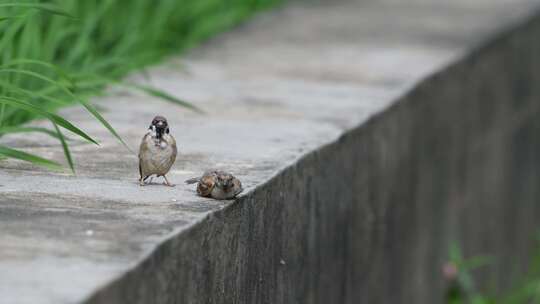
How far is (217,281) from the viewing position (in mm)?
2756

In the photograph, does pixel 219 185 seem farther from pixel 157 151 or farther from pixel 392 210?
pixel 392 210

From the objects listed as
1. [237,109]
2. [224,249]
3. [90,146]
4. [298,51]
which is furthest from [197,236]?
[298,51]

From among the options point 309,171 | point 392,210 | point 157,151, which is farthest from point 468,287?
point 157,151

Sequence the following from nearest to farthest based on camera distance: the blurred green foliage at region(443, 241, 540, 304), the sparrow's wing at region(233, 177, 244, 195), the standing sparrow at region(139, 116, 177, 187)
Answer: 1. the sparrow's wing at region(233, 177, 244, 195)
2. the standing sparrow at region(139, 116, 177, 187)
3. the blurred green foliage at region(443, 241, 540, 304)

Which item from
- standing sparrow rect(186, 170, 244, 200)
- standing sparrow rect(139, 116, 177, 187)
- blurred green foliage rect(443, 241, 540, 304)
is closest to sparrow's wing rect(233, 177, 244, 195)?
standing sparrow rect(186, 170, 244, 200)

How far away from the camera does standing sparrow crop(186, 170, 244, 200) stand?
2844mm

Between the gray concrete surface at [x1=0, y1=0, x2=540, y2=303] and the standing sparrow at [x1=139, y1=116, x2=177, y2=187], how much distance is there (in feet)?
0.17

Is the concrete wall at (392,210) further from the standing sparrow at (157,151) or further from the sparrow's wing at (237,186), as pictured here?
the standing sparrow at (157,151)

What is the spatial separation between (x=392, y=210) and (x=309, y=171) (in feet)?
4.26

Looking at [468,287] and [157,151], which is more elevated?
[157,151]

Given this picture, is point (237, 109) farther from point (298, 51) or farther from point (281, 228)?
point (298, 51)

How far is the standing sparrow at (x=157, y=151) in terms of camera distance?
9.83 ft

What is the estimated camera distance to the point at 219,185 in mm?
2844

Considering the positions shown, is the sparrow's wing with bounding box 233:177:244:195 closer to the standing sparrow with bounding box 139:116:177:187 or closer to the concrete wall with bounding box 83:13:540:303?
the concrete wall with bounding box 83:13:540:303
